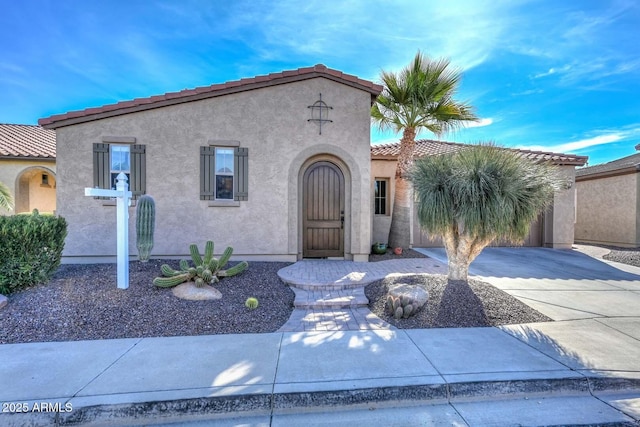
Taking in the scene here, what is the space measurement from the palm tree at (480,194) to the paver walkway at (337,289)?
1833 mm

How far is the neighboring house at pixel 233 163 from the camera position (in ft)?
24.1

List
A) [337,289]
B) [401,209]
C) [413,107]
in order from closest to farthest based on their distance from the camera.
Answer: [337,289]
[413,107]
[401,209]

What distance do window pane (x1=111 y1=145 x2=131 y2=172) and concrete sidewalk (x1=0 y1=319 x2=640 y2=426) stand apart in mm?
5104

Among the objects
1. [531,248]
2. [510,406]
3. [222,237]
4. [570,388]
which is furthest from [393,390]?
[531,248]

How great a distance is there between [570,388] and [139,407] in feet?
14.0

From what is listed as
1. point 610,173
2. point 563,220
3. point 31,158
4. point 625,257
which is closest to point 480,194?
point 625,257

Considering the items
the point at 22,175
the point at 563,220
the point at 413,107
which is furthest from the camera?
the point at 563,220

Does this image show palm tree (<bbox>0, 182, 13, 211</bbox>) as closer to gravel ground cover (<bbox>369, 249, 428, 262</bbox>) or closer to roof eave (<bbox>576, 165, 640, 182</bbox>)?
gravel ground cover (<bbox>369, 249, 428, 262</bbox>)

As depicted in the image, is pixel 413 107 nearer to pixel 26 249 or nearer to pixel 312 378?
pixel 312 378

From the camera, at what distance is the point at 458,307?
15.3ft

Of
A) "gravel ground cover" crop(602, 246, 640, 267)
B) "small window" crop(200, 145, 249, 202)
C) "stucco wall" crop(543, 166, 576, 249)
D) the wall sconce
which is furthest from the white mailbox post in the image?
"stucco wall" crop(543, 166, 576, 249)

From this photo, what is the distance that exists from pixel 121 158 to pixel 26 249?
3439 millimetres

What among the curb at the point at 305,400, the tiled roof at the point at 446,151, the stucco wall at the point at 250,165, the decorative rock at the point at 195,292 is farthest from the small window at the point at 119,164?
the tiled roof at the point at 446,151

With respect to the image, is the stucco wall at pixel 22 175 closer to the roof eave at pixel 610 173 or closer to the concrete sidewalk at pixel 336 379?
the concrete sidewalk at pixel 336 379
